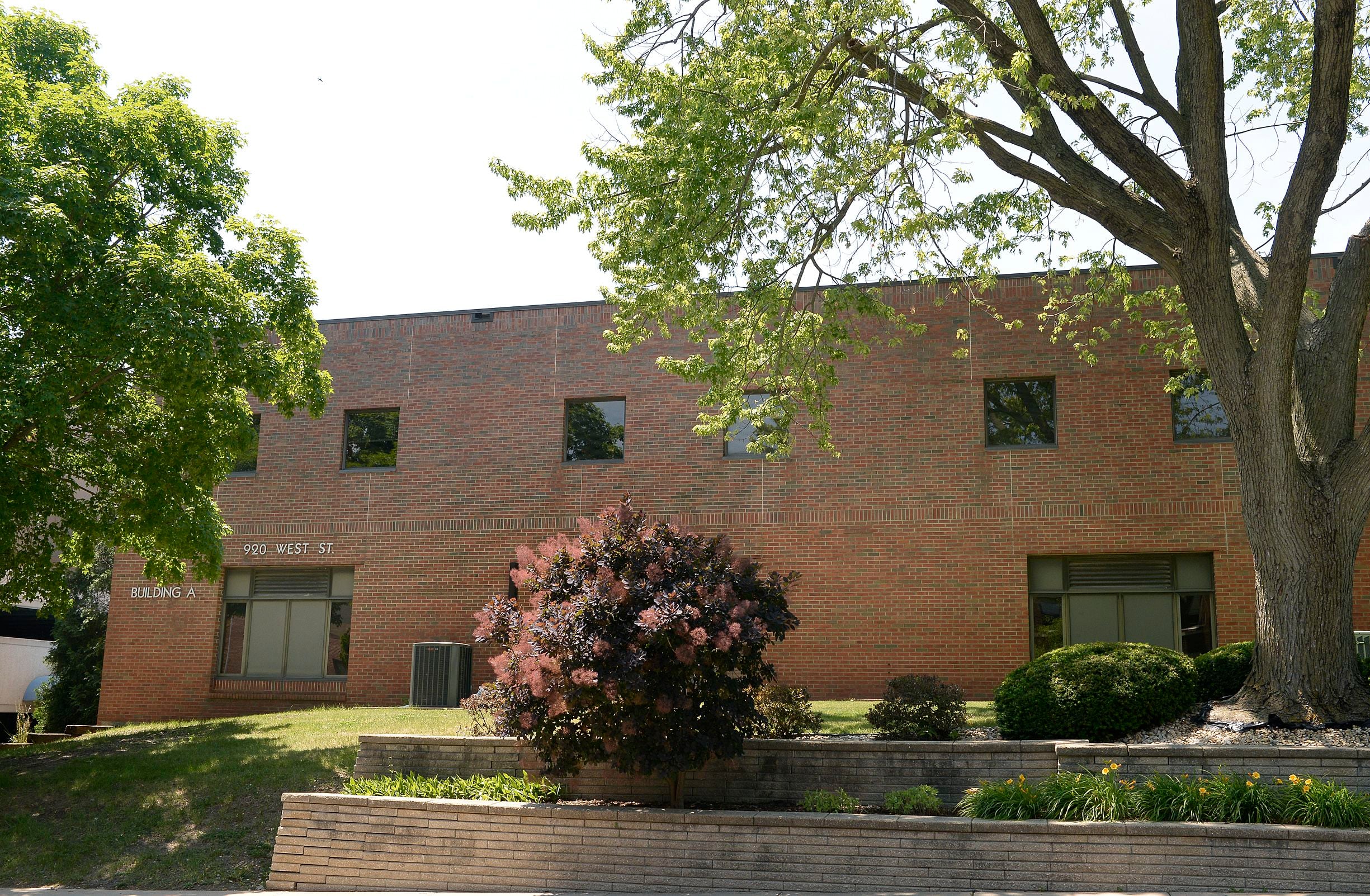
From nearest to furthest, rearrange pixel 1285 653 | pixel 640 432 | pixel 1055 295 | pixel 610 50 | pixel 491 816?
1. pixel 491 816
2. pixel 1285 653
3. pixel 610 50
4. pixel 1055 295
5. pixel 640 432

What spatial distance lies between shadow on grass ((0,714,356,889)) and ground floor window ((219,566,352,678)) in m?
5.58

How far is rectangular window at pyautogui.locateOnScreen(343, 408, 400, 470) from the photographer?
816 inches

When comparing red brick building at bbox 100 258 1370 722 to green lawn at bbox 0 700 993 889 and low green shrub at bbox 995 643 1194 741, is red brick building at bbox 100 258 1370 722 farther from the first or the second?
low green shrub at bbox 995 643 1194 741

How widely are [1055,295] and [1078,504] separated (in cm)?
337

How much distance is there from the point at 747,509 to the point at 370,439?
7.54 m

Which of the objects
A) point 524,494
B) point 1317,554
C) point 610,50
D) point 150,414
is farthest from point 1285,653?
point 150,414

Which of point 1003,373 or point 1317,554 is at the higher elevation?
point 1003,373

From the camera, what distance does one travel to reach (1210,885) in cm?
821

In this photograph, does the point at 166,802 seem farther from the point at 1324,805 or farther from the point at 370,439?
the point at 1324,805

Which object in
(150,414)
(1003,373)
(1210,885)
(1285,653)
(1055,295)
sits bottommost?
(1210,885)

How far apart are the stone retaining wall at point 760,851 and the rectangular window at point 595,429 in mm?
10127

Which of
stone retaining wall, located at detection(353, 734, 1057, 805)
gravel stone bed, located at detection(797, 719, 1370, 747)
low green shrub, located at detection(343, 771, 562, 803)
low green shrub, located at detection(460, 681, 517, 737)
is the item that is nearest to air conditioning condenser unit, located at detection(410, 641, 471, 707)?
low green shrub, located at detection(460, 681, 517, 737)

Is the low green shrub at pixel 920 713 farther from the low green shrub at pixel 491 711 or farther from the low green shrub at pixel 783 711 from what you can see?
the low green shrub at pixel 491 711

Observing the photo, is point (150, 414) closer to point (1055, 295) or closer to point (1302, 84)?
point (1055, 295)
